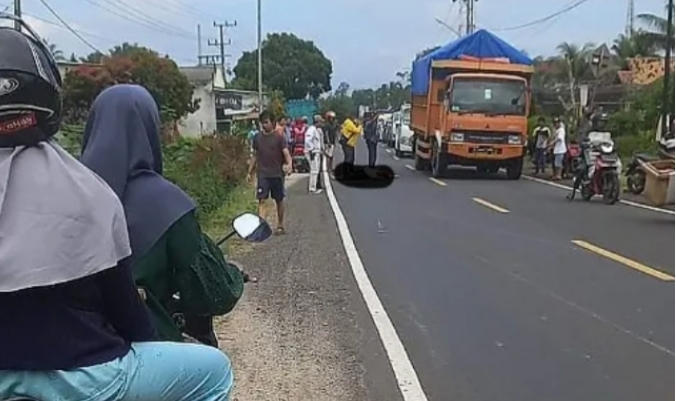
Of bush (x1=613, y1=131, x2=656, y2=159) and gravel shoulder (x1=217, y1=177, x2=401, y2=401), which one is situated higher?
gravel shoulder (x1=217, y1=177, x2=401, y2=401)

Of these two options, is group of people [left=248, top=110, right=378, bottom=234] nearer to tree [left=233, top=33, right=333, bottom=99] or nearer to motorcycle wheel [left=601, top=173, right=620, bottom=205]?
motorcycle wheel [left=601, top=173, right=620, bottom=205]

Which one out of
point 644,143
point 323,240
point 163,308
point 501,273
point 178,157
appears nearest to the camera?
point 163,308

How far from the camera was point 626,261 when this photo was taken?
40.0ft

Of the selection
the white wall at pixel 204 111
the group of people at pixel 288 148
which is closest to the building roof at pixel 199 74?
the white wall at pixel 204 111

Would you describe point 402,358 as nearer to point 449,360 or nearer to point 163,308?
point 449,360

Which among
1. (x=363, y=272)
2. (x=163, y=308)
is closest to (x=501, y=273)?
(x=363, y=272)

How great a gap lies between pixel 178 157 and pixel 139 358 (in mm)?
16975

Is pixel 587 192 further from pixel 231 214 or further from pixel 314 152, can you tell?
pixel 231 214

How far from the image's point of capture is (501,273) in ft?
36.9

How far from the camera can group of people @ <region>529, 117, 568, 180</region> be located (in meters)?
29.0

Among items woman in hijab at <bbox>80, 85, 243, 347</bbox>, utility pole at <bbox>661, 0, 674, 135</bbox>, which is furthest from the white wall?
woman in hijab at <bbox>80, 85, 243, 347</bbox>

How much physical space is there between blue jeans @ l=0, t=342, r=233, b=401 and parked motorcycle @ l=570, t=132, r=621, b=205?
1858 cm

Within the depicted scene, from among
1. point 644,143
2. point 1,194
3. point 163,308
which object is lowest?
point 644,143

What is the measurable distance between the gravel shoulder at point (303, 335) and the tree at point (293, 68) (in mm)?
93409
